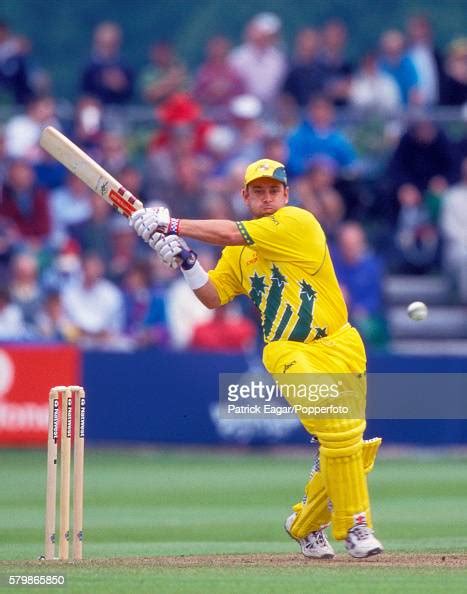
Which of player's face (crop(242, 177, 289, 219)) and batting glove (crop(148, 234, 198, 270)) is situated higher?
player's face (crop(242, 177, 289, 219))

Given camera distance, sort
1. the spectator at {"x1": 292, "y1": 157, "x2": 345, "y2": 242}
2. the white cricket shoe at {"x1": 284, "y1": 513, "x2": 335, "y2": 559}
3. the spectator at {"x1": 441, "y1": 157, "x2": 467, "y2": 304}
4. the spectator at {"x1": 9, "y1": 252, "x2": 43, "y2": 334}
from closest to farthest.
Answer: the white cricket shoe at {"x1": 284, "y1": 513, "x2": 335, "y2": 559}, the spectator at {"x1": 9, "y1": 252, "x2": 43, "y2": 334}, the spectator at {"x1": 292, "y1": 157, "x2": 345, "y2": 242}, the spectator at {"x1": 441, "y1": 157, "x2": 467, "y2": 304}

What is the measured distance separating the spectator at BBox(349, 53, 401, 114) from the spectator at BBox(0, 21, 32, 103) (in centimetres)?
382

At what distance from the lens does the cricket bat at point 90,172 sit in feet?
30.0

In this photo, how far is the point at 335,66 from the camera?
1841 centimetres

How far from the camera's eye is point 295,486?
1338 centimetres

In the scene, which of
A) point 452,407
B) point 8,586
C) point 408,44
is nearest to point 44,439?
point 452,407

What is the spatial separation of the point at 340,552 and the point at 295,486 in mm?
3854

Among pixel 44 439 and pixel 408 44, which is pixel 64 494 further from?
pixel 408 44

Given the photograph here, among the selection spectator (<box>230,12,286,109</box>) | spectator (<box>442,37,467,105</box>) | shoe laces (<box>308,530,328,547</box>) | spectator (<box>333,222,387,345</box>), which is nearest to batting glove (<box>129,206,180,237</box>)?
shoe laces (<box>308,530,328,547</box>)

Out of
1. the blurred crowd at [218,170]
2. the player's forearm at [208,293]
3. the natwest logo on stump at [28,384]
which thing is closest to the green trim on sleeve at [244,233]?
the player's forearm at [208,293]

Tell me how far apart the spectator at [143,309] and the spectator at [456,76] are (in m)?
4.41

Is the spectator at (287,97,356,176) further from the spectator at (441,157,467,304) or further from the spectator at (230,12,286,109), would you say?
the spectator at (441,157,467,304)

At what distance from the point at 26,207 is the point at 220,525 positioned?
22.5ft

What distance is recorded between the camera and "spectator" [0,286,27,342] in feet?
52.9
